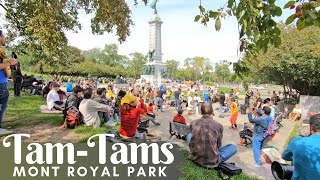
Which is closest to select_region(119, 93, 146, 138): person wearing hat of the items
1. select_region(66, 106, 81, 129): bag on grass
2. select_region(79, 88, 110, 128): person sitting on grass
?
select_region(79, 88, 110, 128): person sitting on grass

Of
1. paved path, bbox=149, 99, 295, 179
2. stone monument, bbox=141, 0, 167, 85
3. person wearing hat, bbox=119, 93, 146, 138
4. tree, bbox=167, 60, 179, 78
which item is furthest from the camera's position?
tree, bbox=167, 60, 179, 78

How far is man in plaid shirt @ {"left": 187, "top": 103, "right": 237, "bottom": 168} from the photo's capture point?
4.95 m

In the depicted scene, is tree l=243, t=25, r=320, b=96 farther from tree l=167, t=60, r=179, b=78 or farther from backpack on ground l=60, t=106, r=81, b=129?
tree l=167, t=60, r=179, b=78

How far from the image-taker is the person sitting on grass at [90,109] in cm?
765

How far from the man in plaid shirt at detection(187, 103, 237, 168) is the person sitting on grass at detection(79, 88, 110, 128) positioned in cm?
319

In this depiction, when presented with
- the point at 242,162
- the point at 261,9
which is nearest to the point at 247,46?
the point at 261,9

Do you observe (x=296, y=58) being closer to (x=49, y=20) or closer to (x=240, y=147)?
(x=240, y=147)

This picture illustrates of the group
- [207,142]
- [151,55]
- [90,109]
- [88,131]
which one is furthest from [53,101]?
[151,55]

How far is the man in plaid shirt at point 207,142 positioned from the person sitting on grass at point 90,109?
3.19 metres

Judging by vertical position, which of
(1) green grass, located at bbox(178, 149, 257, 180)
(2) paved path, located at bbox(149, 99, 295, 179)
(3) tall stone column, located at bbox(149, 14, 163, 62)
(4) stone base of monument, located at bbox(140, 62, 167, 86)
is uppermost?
(3) tall stone column, located at bbox(149, 14, 163, 62)

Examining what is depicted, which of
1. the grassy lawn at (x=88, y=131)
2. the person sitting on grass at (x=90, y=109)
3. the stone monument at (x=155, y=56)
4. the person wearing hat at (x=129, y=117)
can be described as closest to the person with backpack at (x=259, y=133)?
the grassy lawn at (x=88, y=131)

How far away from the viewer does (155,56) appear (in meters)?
46.9

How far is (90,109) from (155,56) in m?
39.6

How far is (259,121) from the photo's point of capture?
7.37 meters
